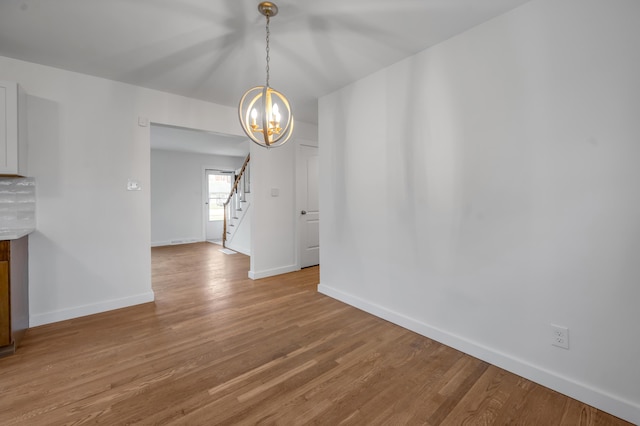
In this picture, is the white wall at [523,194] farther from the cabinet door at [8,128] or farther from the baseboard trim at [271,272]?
the cabinet door at [8,128]

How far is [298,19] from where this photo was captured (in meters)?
1.97

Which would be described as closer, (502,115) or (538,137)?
(538,137)

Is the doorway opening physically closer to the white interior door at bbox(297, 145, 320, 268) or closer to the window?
the window

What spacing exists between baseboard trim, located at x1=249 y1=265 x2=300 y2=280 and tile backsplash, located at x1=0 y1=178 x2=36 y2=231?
2.40m

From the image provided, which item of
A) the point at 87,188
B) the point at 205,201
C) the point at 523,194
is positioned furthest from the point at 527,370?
the point at 205,201

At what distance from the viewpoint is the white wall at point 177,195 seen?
23.7 ft

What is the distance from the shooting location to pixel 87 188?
2869mm

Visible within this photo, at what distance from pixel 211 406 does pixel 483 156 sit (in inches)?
95.2

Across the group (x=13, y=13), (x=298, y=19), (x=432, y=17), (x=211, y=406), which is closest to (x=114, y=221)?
(x=13, y=13)

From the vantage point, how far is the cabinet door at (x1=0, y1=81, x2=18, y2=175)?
7.37 ft

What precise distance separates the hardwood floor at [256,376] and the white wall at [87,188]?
30cm

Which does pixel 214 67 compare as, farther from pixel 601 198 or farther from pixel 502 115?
pixel 601 198

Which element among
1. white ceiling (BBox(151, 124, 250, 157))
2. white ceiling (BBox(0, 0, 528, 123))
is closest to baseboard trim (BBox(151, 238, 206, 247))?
white ceiling (BBox(151, 124, 250, 157))

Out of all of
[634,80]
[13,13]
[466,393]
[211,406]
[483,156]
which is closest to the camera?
[634,80]
